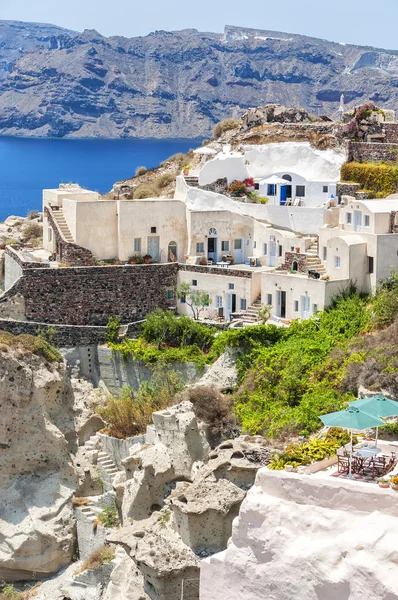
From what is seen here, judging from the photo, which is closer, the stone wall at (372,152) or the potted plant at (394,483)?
the potted plant at (394,483)

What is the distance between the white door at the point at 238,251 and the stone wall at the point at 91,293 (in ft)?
11.8

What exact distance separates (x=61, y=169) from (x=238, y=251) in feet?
350

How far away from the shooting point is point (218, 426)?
36906mm

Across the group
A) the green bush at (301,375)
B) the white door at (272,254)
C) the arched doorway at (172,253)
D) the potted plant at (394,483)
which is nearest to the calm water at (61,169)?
the arched doorway at (172,253)

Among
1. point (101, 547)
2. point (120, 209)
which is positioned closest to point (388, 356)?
point (101, 547)

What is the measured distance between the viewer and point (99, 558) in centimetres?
3344

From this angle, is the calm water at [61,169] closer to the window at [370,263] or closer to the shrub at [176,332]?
the shrub at [176,332]

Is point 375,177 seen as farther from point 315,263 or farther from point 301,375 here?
point 301,375

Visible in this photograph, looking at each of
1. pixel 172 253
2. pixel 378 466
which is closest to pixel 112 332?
pixel 172 253

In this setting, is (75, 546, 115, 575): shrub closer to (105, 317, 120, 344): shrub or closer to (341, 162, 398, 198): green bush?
(105, 317, 120, 344): shrub

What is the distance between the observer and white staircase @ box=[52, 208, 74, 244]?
48.5 meters

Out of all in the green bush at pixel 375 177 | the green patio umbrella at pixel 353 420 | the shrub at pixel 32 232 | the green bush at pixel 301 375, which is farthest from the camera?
the shrub at pixel 32 232

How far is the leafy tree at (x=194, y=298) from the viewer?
4606cm

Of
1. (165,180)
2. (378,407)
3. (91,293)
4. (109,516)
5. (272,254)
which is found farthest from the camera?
(165,180)
